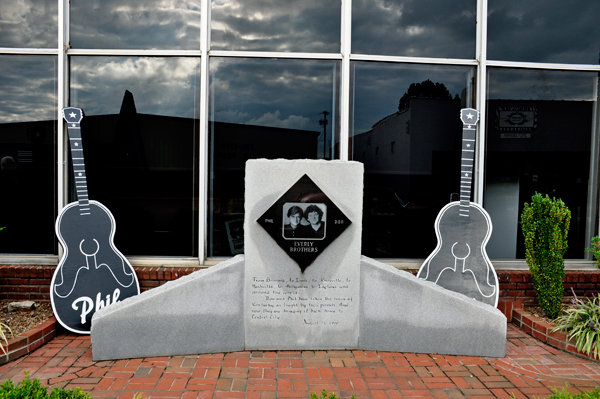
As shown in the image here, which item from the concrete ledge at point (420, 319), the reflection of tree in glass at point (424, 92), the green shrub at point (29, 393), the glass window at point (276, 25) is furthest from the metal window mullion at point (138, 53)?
the green shrub at point (29, 393)

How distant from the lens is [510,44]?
17.3 ft

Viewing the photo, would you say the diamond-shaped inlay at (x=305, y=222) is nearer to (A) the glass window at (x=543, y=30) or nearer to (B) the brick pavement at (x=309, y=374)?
(B) the brick pavement at (x=309, y=374)


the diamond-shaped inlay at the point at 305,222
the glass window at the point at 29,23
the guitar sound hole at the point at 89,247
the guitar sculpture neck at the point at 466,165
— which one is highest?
the glass window at the point at 29,23

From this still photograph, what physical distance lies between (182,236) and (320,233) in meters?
2.04

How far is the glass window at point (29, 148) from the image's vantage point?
17.0 feet

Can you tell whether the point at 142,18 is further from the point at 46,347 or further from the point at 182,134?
the point at 46,347

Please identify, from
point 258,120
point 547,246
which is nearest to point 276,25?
point 258,120

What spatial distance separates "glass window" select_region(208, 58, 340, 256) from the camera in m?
5.23

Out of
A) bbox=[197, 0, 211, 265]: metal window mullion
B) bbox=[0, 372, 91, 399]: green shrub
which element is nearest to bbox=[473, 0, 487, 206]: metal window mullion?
bbox=[197, 0, 211, 265]: metal window mullion

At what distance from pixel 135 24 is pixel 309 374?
4451 mm

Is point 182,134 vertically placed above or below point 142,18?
below

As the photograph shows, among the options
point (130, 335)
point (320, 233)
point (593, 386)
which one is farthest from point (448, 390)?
point (130, 335)

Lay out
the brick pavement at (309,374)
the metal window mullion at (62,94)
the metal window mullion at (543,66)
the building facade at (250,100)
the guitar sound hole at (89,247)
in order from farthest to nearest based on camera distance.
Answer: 1. the metal window mullion at (543,66)
2. the building facade at (250,100)
3. the metal window mullion at (62,94)
4. the guitar sound hole at (89,247)
5. the brick pavement at (309,374)

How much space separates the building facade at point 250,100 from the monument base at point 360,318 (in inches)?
50.8
